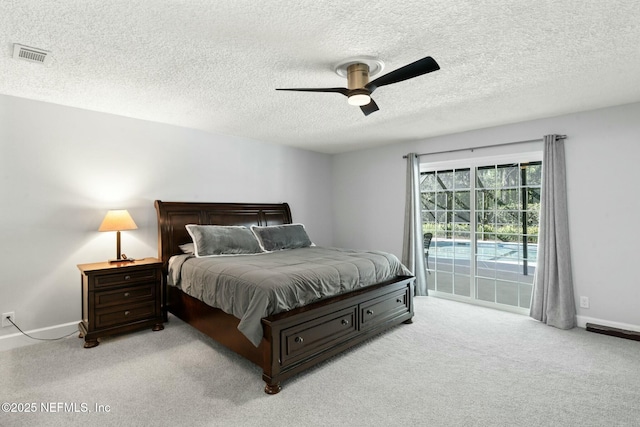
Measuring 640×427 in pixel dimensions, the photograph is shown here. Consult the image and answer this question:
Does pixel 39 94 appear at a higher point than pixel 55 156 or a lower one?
higher

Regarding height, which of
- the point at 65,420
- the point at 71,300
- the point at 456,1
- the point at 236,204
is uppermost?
the point at 456,1

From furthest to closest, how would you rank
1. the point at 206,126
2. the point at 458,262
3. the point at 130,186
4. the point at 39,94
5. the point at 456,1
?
1. the point at 458,262
2. the point at 206,126
3. the point at 130,186
4. the point at 39,94
5. the point at 456,1

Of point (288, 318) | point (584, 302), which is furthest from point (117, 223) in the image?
point (584, 302)

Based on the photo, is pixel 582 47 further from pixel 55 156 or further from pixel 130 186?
pixel 55 156

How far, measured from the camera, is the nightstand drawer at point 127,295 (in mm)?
3188

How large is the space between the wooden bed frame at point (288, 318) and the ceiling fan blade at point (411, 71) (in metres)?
1.83

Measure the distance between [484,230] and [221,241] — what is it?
3501 millimetres

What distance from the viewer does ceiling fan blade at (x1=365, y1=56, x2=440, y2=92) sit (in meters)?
2.00

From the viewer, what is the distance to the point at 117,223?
11.2 ft

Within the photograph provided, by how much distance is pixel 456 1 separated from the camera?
5.65 ft

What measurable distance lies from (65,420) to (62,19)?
8.01ft

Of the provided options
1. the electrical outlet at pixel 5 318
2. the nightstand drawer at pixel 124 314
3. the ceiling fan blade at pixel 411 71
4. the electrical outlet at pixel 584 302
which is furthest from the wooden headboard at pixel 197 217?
the electrical outlet at pixel 584 302

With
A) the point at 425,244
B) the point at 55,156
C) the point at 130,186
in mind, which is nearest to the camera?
the point at 55,156

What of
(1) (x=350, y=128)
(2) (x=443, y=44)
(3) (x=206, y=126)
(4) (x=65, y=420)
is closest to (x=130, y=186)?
(3) (x=206, y=126)
